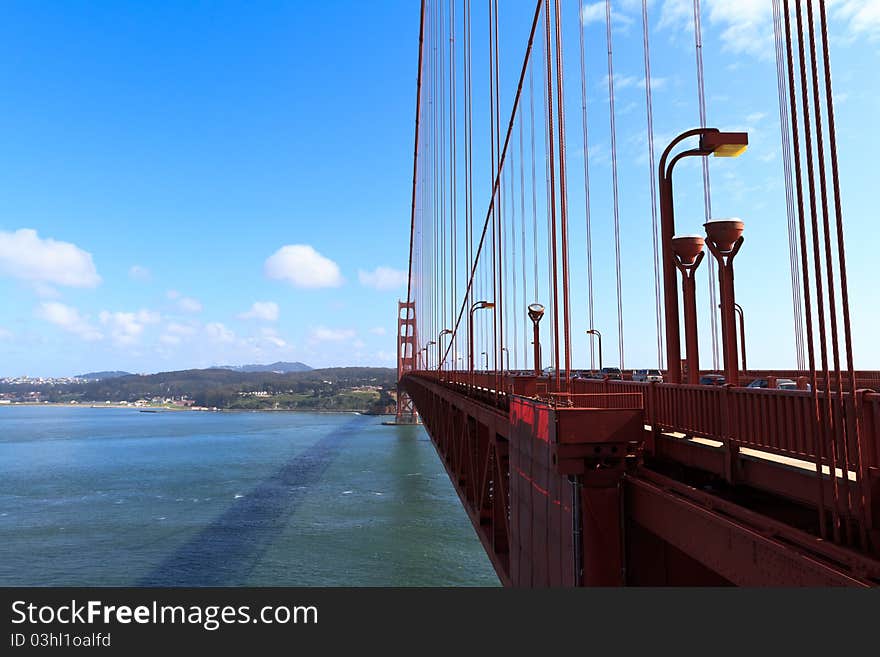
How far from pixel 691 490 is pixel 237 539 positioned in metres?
22.9

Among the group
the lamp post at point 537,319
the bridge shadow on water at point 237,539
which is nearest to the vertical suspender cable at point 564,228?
the lamp post at point 537,319

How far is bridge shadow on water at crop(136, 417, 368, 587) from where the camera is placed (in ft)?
61.9

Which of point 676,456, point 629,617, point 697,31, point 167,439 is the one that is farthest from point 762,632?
point 167,439

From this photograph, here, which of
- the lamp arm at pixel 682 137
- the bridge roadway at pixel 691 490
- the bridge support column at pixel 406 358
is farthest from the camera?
the bridge support column at pixel 406 358

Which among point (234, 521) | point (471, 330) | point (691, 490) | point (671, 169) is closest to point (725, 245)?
point (671, 169)

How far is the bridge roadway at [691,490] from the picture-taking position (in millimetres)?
2979

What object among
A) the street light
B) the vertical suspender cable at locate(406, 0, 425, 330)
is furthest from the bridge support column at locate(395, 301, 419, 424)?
the street light

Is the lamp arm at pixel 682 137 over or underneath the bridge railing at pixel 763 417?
over

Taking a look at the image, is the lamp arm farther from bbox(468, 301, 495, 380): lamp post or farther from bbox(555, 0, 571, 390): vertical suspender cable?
bbox(468, 301, 495, 380): lamp post

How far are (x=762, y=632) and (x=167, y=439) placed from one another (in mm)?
76784

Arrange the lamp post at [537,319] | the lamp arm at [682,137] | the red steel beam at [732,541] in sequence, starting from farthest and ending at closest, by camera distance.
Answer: the lamp post at [537,319]
the lamp arm at [682,137]
the red steel beam at [732,541]

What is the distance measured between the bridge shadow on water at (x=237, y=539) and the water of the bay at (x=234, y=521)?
0.07 meters

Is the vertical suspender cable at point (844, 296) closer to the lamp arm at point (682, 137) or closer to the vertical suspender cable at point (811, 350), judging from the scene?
the vertical suspender cable at point (811, 350)

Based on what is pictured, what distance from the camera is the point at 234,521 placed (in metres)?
26.7
